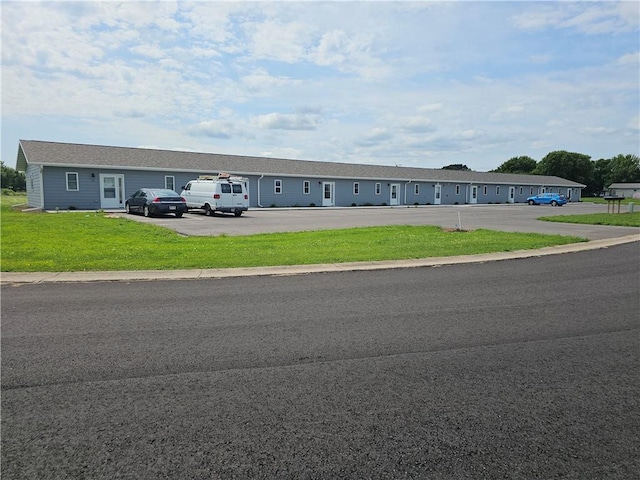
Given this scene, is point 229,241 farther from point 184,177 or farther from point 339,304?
point 184,177

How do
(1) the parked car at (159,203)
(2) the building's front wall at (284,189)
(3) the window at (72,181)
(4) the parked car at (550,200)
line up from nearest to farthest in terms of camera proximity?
1. (1) the parked car at (159,203)
2. (2) the building's front wall at (284,189)
3. (3) the window at (72,181)
4. (4) the parked car at (550,200)

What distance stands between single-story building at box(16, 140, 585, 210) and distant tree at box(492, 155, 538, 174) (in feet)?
164

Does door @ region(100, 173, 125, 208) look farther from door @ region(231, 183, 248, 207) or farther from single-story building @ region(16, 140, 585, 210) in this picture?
door @ region(231, 183, 248, 207)

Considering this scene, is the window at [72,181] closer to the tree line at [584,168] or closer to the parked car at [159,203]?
the parked car at [159,203]

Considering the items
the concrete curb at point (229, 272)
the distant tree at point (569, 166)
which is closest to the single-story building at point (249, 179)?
the concrete curb at point (229, 272)

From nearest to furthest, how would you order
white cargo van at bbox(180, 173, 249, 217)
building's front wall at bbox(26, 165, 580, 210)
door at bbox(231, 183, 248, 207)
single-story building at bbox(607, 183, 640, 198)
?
white cargo van at bbox(180, 173, 249, 217)
door at bbox(231, 183, 248, 207)
building's front wall at bbox(26, 165, 580, 210)
single-story building at bbox(607, 183, 640, 198)

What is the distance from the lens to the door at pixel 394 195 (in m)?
46.3

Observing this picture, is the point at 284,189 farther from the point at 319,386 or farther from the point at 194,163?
the point at 319,386

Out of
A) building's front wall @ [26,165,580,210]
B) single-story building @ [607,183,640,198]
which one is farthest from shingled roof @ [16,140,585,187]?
single-story building @ [607,183,640,198]

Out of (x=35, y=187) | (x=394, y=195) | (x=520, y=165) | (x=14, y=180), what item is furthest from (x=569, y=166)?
(x=14, y=180)

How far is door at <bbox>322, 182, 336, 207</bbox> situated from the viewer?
41.5 metres

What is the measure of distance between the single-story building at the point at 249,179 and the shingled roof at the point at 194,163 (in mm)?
56

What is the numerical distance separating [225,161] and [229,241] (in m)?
25.3

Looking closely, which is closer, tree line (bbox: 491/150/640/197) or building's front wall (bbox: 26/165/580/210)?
building's front wall (bbox: 26/165/580/210)
